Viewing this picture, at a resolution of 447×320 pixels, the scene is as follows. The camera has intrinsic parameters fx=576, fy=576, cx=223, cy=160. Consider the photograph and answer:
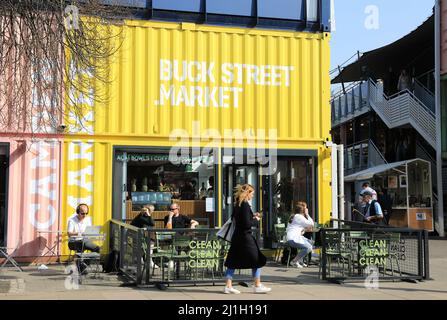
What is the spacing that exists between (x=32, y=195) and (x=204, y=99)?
4331mm

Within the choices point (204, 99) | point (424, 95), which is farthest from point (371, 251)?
point (424, 95)

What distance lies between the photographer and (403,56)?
27188 millimetres

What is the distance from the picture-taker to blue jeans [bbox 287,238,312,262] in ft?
39.5

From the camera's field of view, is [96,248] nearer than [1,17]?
No

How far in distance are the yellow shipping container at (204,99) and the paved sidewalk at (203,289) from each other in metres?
2.50

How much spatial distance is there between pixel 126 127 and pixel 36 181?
7.35 feet

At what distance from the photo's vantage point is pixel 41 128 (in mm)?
12180

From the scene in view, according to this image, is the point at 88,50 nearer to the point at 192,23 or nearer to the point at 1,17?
the point at 1,17

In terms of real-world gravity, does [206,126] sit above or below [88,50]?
below

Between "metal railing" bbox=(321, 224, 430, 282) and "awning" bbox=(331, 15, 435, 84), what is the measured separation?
46.3ft

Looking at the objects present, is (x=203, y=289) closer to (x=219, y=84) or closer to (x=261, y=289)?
(x=261, y=289)

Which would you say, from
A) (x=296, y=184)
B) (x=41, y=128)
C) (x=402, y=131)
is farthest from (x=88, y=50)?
(x=402, y=131)
